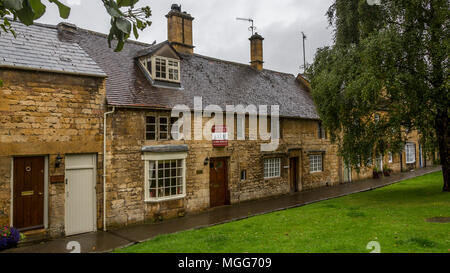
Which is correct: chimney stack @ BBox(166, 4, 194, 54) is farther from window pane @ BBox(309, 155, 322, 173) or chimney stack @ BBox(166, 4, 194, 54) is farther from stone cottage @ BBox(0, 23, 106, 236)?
window pane @ BBox(309, 155, 322, 173)

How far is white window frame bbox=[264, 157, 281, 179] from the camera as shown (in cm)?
1741

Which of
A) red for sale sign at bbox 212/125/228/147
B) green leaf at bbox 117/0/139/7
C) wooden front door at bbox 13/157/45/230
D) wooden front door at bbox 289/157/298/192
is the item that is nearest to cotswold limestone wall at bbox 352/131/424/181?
wooden front door at bbox 289/157/298/192

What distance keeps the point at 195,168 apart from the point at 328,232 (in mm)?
6732

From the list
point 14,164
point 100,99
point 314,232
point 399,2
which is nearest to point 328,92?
point 399,2

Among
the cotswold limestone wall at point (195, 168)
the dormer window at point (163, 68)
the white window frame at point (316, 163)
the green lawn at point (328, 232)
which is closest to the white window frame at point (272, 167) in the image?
the cotswold limestone wall at point (195, 168)

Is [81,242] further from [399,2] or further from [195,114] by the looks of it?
[399,2]

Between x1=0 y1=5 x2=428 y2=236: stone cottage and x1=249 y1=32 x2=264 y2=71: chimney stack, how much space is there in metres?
4.20

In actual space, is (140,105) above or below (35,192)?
above

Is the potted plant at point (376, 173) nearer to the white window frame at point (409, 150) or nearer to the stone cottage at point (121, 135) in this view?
the white window frame at point (409, 150)

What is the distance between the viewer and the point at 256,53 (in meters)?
22.3

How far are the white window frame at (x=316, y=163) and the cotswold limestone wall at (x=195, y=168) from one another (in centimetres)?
35

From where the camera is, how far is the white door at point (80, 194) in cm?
1084

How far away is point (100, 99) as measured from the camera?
1155 cm
